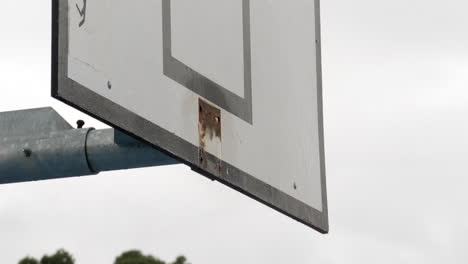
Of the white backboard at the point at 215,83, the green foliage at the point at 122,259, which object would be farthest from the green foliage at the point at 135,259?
the white backboard at the point at 215,83

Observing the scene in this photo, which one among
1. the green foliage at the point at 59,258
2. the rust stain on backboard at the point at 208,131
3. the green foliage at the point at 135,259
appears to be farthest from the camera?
the green foliage at the point at 135,259

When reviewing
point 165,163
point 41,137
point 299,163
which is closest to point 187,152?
point 165,163

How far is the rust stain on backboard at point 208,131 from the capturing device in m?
7.39

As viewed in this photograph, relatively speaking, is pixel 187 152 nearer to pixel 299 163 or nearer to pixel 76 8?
pixel 76 8

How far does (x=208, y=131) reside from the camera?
296 inches

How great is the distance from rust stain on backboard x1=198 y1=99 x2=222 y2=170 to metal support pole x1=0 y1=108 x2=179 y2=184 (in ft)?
0.41

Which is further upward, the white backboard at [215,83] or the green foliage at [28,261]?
the white backboard at [215,83]

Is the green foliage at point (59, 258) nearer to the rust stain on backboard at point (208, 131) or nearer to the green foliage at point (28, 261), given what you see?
the green foliage at point (28, 261)

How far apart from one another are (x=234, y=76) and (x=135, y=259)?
24527mm

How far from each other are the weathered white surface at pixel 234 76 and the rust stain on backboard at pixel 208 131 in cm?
3

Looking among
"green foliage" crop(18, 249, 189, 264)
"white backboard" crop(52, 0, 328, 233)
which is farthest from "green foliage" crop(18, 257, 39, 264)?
"white backboard" crop(52, 0, 328, 233)

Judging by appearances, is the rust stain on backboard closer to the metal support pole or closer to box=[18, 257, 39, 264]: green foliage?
the metal support pole

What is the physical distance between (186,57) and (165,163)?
385 mm

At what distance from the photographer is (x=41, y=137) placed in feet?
25.0
